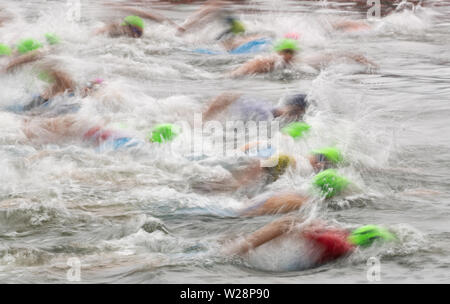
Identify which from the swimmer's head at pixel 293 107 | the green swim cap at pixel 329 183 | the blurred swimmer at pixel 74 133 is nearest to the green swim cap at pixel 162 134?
the blurred swimmer at pixel 74 133

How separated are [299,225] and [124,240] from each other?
0.96 meters

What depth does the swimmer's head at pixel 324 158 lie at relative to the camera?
603cm

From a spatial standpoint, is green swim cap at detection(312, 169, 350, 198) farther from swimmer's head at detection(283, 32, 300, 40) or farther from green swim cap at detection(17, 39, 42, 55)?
swimmer's head at detection(283, 32, 300, 40)

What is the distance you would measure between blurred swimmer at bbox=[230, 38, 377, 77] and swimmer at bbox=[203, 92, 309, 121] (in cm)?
143

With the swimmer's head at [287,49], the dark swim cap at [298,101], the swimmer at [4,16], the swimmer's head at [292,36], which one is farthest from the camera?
the swimmer at [4,16]

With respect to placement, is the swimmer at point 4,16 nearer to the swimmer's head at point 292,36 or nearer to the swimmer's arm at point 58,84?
the swimmer's arm at point 58,84

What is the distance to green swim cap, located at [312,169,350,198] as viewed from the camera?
5598 mm

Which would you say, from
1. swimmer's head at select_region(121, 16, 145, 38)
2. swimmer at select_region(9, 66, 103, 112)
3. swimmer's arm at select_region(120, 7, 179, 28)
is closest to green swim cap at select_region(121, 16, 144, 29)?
swimmer's head at select_region(121, 16, 145, 38)

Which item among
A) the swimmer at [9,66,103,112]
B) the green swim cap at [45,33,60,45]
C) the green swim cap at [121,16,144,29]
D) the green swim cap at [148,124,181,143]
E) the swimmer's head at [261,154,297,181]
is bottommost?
the swimmer's head at [261,154,297,181]

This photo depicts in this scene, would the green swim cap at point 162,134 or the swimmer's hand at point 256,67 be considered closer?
the green swim cap at point 162,134

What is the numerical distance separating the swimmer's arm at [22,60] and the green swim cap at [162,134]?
2.38 m

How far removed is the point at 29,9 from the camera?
1351 cm
